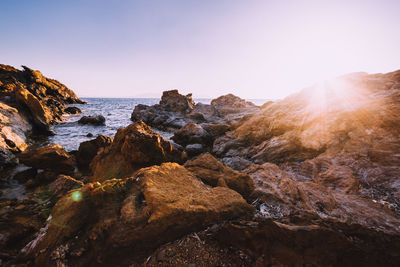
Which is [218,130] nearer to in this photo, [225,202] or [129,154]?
[129,154]

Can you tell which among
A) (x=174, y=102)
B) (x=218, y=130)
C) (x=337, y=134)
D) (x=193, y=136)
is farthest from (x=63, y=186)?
(x=174, y=102)

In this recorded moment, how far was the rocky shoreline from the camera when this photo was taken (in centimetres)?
274

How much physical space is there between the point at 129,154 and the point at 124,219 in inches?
174

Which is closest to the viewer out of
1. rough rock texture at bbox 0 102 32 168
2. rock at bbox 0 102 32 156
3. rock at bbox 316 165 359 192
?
rock at bbox 316 165 359 192

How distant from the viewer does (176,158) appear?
381 inches

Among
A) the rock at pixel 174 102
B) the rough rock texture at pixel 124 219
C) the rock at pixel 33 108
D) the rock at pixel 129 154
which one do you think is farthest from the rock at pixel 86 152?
the rock at pixel 174 102

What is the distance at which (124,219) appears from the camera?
3.15 m

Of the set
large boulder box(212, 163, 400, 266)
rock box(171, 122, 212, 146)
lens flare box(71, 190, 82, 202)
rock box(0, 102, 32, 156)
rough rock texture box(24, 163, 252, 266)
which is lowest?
rock box(171, 122, 212, 146)

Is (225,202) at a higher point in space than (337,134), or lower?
higher

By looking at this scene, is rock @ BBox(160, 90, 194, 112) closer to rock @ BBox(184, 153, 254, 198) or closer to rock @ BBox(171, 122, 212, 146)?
rock @ BBox(171, 122, 212, 146)

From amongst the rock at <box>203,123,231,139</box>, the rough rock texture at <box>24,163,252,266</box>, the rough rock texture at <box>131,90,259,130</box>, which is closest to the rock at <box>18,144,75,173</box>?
the rough rock texture at <box>24,163,252,266</box>

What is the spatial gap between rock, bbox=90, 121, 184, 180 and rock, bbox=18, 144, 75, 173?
2786mm

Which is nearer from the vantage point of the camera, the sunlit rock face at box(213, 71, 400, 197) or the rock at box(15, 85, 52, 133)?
the sunlit rock face at box(213, 71, 400, 197)

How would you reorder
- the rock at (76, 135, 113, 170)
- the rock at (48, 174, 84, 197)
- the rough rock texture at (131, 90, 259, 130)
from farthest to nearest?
the rough rock texture at (131, 90, 259, 130) < the rock at (76, 135, 113, 170) < the rock at (48, 174, 84, 197)
